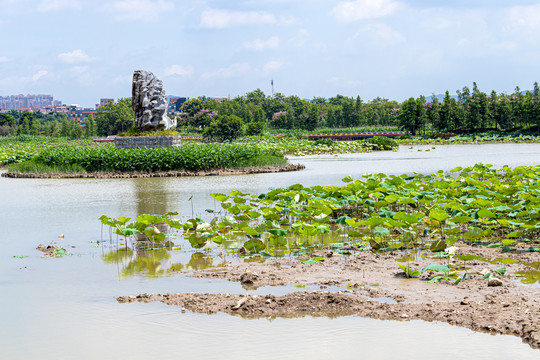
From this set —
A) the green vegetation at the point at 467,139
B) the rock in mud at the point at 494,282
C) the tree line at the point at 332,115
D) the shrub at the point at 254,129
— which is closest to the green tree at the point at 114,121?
the tree line at the point at 332,115

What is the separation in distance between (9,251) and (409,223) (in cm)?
574

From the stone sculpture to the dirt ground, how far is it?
65.9ft

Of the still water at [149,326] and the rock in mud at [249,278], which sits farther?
the rock in mud at [249,278]

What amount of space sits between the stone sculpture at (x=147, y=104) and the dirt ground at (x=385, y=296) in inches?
791

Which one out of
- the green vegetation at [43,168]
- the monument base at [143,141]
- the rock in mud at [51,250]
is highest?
the monument base at [143,141]

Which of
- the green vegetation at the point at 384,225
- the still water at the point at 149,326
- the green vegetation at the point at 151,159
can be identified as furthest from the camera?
the green vegetation at the point at 151,159

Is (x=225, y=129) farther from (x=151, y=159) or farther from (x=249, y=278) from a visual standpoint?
(x=249, y=278)

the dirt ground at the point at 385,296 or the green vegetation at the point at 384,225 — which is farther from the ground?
the green vegetation at the point at 384,225

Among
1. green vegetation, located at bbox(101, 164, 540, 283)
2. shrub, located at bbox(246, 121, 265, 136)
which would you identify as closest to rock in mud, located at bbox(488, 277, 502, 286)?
green vegetation, located at bbox(101, 164, 540, 283)

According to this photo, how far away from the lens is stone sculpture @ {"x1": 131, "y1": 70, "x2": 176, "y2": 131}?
2664 centimetres

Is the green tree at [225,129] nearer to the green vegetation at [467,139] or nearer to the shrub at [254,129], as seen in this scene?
the shrub at [254,129]

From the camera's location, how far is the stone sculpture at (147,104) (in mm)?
26641

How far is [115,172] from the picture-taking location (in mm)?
22188

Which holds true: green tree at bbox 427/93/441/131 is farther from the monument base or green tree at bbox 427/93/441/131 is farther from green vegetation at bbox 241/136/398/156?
the monument base
